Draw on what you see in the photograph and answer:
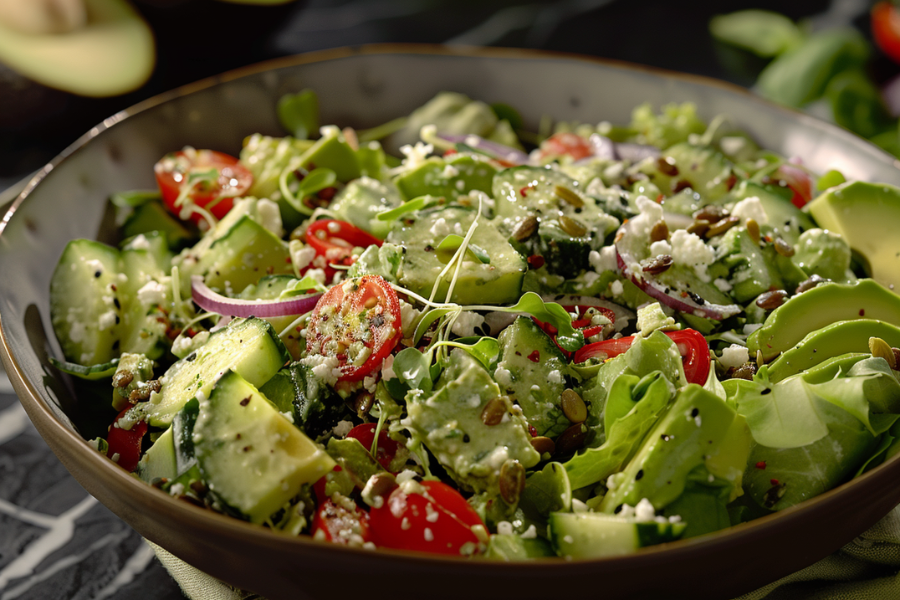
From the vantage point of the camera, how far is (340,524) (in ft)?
4.32

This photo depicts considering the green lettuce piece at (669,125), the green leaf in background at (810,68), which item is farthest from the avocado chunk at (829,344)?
the green leaf in background at (810,68)

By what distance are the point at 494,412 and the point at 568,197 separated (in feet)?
2.50

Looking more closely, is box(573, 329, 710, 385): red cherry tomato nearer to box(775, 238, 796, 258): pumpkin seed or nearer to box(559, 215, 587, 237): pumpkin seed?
box(559, 215, 587, 237): pumpkin seed

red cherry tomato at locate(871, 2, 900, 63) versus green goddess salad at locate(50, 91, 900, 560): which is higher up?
red cherry tomato at locate(871, 2, 900, 63)

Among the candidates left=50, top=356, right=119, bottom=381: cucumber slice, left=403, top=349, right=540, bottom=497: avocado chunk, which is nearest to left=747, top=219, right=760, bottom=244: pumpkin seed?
left=403, top=349, right=540, bottom=497: avocado chunk

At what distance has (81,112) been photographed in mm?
3445

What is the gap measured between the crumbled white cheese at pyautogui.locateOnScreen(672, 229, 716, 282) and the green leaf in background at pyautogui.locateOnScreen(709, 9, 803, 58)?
289 cm

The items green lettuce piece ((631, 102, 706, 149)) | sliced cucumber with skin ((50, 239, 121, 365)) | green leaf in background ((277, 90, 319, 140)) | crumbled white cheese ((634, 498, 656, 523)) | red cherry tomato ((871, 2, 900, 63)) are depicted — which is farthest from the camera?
red cherry tomato ((871, 2, 900, 63))

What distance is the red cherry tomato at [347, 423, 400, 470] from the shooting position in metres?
1.52

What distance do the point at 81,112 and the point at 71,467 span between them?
2.63m

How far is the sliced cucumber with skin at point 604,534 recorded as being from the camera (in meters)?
1.21

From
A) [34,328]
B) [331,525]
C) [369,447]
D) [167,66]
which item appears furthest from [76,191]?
[167,66]

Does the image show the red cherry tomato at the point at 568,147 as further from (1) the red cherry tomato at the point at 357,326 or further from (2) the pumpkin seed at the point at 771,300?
(1) the red cherry tomato at the point at 357,326

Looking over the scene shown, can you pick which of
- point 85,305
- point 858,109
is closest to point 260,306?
point 85,305
